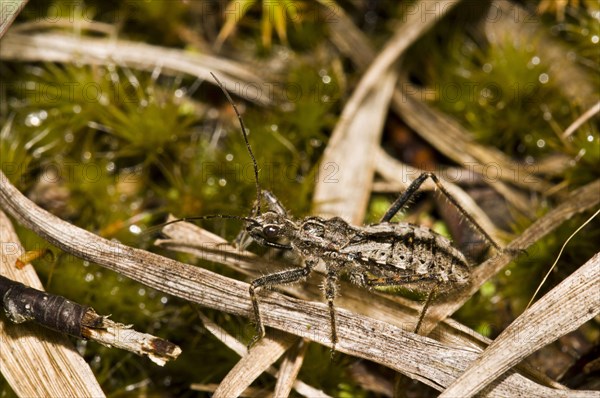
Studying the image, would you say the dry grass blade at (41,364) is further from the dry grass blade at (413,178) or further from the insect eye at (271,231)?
the dry grass blade at (413,178)

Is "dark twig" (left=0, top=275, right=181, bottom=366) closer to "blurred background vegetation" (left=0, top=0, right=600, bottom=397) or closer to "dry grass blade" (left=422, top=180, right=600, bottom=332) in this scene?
"blurred background vegetation" (left=0, top=0, right=600, bottom=397)

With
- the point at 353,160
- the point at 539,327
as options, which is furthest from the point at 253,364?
the point at 353,160

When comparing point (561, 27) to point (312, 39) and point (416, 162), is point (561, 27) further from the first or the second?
point (312, 39)

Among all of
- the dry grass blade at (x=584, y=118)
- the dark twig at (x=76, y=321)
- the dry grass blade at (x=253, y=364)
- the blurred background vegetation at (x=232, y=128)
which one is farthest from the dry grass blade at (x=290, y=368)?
the dry grass blade at (x=584, y=118)

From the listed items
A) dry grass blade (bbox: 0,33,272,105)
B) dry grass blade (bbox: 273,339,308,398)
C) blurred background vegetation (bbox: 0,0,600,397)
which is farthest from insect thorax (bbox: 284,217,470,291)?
dry grass blade (bbox: 0,33,272,105)

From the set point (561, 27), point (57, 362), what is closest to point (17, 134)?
point (57, 362)

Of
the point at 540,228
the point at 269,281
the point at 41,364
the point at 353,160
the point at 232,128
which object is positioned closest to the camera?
the point at 41,364

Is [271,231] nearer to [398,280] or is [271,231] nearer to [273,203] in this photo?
[273,203]
